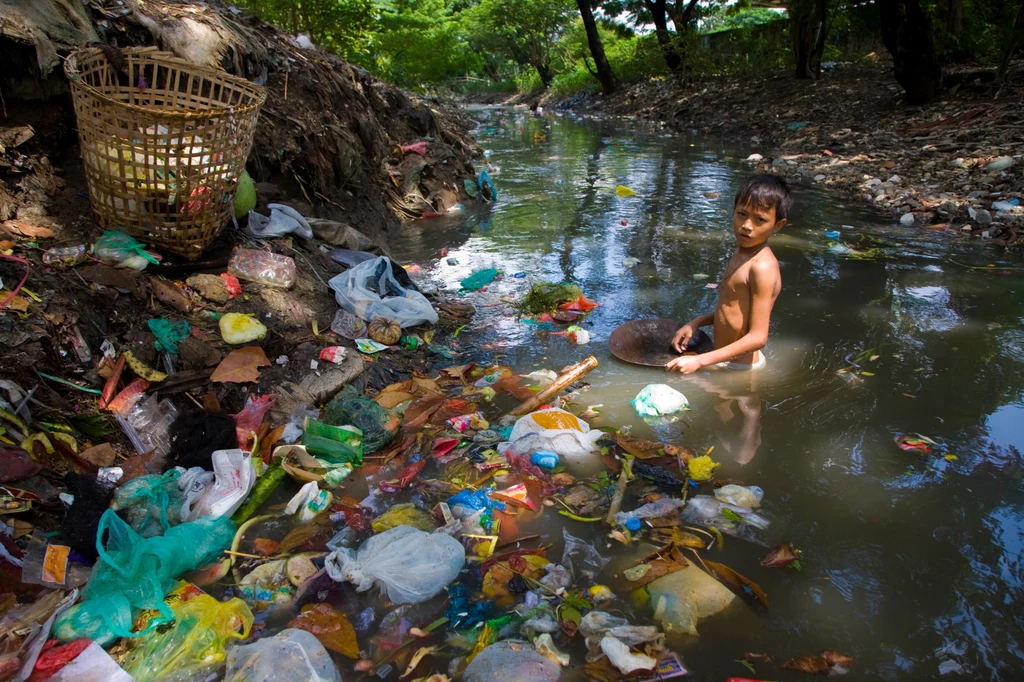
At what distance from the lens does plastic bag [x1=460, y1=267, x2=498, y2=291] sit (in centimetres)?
466

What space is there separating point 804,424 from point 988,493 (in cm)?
71

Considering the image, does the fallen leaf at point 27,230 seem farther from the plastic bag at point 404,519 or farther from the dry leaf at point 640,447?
the dry leaf at point 640,447

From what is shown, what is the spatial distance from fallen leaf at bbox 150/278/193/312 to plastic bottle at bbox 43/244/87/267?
0.31m

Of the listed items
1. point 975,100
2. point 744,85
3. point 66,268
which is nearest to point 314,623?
point 66,268

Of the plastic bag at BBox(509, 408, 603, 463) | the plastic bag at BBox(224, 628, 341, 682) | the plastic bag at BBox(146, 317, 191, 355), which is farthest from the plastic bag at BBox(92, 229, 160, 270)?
the plastic bag at BBox(224, 628, 341, 682)

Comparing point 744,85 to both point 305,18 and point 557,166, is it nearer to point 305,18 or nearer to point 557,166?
point 557,166

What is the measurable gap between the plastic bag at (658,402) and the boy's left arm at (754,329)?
14 centimetres

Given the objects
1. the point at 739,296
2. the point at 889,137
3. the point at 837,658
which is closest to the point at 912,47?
the point at 889,137

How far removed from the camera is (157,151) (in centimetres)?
292

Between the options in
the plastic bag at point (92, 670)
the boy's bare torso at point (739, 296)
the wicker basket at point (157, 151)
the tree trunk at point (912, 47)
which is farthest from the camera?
the tree trunk at point (912, 47)

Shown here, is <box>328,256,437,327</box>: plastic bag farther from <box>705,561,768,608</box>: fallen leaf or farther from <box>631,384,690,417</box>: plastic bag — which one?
<box>705,561,768,608</box>: fallen leaf

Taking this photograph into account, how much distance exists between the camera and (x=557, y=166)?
9.79 m

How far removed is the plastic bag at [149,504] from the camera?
212cm

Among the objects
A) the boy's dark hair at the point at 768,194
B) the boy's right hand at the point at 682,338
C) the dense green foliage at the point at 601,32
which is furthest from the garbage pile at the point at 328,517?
the dense green foliage at the point at 601,32
